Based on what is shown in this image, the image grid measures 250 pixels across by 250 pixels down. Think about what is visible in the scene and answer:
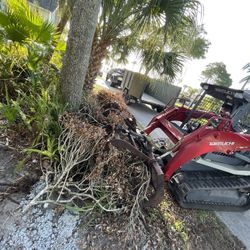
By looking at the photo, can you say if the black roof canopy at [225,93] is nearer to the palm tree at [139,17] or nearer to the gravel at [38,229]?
the palm tree at [139,17]

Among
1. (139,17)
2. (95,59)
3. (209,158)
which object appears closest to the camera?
(209,158)

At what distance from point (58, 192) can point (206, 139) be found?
2023 millimetres

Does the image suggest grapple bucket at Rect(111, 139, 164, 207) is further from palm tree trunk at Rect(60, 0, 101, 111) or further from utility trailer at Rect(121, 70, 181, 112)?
utility trailer at Rect(121, 70, 181, 112)

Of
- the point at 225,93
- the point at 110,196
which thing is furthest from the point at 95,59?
the point at 110,196

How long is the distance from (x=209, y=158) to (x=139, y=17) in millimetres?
2708

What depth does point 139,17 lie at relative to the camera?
4055 millimetres

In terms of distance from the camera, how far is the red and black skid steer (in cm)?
308

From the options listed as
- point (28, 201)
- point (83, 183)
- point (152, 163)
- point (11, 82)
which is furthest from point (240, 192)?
point (11, 82)

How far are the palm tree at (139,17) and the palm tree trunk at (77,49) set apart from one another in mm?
901

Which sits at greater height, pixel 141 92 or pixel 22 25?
pixel 22 25

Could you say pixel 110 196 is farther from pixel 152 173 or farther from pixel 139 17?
pixel 139 17

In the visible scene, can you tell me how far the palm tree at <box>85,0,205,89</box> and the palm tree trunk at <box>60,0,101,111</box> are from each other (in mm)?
901

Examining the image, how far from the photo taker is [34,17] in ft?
11.5

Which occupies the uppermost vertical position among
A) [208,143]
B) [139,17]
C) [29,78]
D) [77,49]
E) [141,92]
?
[139,17]
